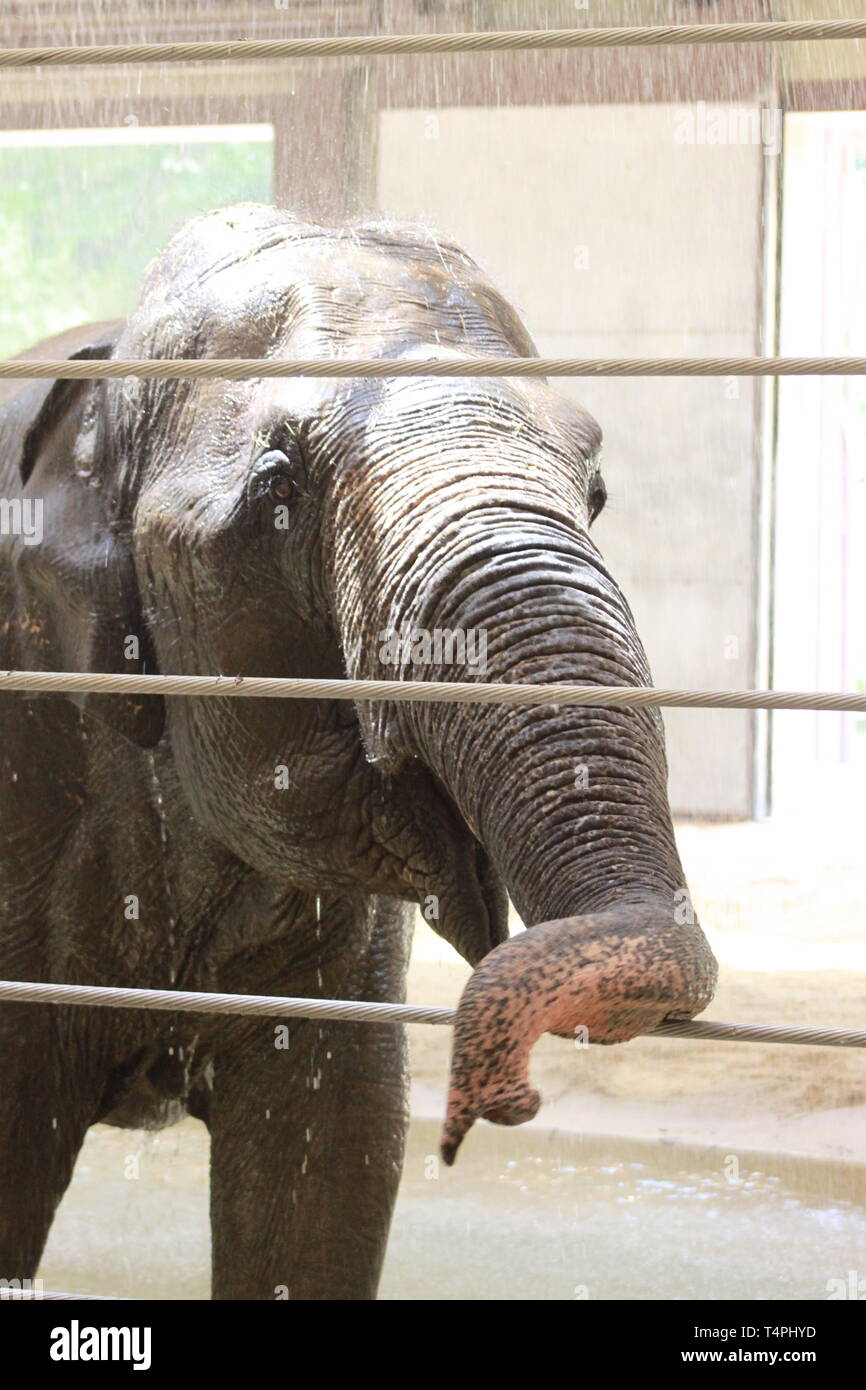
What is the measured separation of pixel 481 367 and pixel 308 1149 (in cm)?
131

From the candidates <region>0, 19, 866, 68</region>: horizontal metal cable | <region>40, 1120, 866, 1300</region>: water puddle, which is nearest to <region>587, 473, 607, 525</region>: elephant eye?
Answer: <region>0, 19, 866, 68</region>: horizontal metal cable

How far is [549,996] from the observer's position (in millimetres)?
1214

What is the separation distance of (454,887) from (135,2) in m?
5.76

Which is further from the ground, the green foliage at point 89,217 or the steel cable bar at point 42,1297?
the green foliage at point 89,217

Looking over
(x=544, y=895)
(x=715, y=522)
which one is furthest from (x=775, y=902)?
(x=544, y=895)

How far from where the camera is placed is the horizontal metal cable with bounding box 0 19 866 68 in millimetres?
1327

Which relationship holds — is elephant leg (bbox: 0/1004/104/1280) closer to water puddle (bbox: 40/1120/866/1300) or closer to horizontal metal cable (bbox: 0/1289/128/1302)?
horizontal metal cable (bbox: 0/1289/128/1302)

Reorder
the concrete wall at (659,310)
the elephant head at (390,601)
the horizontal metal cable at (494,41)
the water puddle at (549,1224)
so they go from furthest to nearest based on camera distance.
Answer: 1. the concrete wall at (659,310)
2. the water puddle at (549,1224)
3. the elephant head at (390,601)
4. the horizontal metal cable at (494,41)

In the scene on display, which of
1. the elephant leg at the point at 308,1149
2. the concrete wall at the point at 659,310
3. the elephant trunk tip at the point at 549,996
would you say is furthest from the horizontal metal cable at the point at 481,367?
the concrete wall at the point at 659,310

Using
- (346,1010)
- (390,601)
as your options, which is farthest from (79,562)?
(346,1010)

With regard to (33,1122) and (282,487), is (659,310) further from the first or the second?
(282,487)

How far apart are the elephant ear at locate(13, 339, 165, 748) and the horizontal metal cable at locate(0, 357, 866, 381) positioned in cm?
60

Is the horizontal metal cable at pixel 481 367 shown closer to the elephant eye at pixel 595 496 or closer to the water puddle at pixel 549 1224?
the elephant eye at pixel 595 496

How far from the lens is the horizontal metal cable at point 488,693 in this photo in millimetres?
1299
